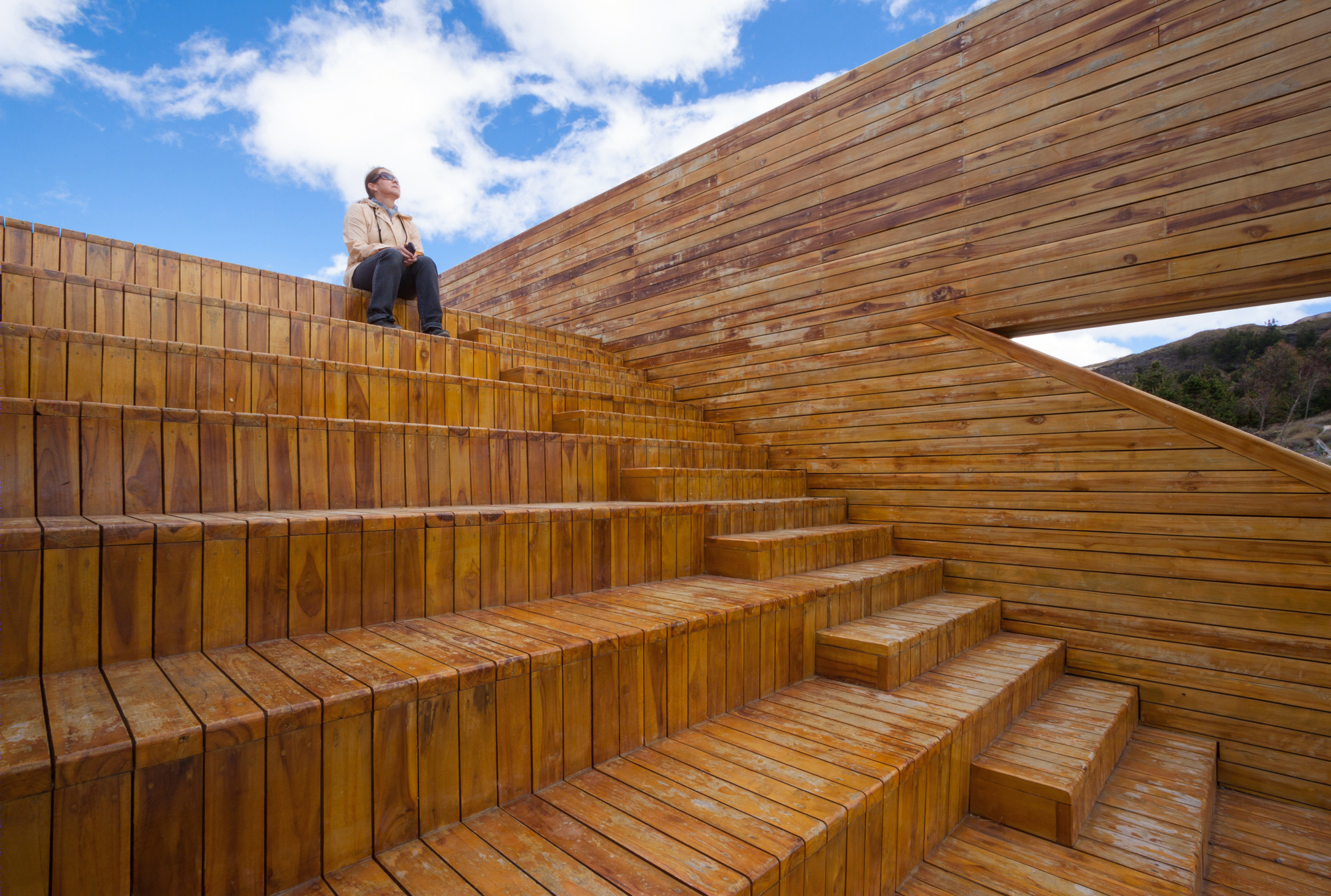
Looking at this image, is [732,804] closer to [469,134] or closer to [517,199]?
[517,199]

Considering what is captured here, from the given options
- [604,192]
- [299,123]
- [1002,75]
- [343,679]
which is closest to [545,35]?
[604,192]

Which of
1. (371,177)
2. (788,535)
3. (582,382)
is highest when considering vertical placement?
(371,177)

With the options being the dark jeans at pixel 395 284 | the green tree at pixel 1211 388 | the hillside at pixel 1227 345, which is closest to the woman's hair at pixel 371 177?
the dark jeans at pixel 395 284

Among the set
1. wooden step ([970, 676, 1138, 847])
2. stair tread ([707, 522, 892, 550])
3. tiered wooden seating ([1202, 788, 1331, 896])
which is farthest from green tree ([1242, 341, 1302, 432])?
wooden step ([970, 676, 1138, 847])

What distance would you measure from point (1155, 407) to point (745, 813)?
90.2 inches

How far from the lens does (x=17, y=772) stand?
2.13ft

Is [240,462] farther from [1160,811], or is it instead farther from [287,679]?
[1160,811]

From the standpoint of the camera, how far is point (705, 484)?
261 cm

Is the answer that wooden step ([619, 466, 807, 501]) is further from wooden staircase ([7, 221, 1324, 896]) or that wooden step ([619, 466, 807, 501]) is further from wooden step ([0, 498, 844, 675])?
wooden step ([0, 498, 844, 675])

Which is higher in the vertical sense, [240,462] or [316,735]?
[240,462]

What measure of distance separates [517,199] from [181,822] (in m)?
5.85

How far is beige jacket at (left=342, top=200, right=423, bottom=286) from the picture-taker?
9.71ft

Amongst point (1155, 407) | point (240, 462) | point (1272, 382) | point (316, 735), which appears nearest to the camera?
point (316, 735)

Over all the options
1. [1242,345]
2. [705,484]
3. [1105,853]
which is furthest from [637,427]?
[1242,345]
